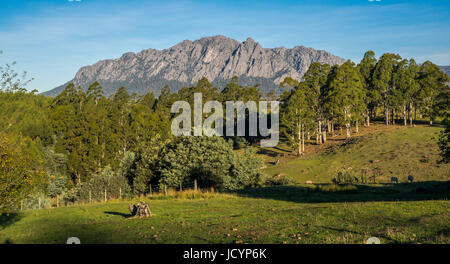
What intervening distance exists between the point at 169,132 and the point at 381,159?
5042cm

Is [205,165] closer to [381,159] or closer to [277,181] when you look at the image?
[277,181]

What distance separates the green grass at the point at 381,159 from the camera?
166ft

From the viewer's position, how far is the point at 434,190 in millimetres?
32594

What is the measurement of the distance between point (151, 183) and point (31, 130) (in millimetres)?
33599

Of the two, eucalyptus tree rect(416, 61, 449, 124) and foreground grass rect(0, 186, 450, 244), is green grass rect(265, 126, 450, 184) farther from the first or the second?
foreground grass rect(0, 186, 450, 244)

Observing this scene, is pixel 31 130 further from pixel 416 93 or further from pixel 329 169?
pixel 416 93

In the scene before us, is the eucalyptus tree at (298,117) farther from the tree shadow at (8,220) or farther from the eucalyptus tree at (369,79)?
the tree shadow at (8,220)

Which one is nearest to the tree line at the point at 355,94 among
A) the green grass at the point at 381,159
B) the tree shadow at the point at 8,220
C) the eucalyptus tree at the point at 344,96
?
the eucalyptus tree at the point at 344,96

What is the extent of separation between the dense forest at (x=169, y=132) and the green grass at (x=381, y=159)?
234 inches

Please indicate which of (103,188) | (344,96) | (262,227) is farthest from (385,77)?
(262,227)

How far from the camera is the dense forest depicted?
44.8 meters

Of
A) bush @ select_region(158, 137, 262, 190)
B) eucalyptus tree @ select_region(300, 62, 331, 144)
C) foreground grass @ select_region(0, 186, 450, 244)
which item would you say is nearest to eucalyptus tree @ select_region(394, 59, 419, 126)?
eucalyptus tree @ select_region(300, 62, 331, 144)

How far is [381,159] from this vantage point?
58438 mm
